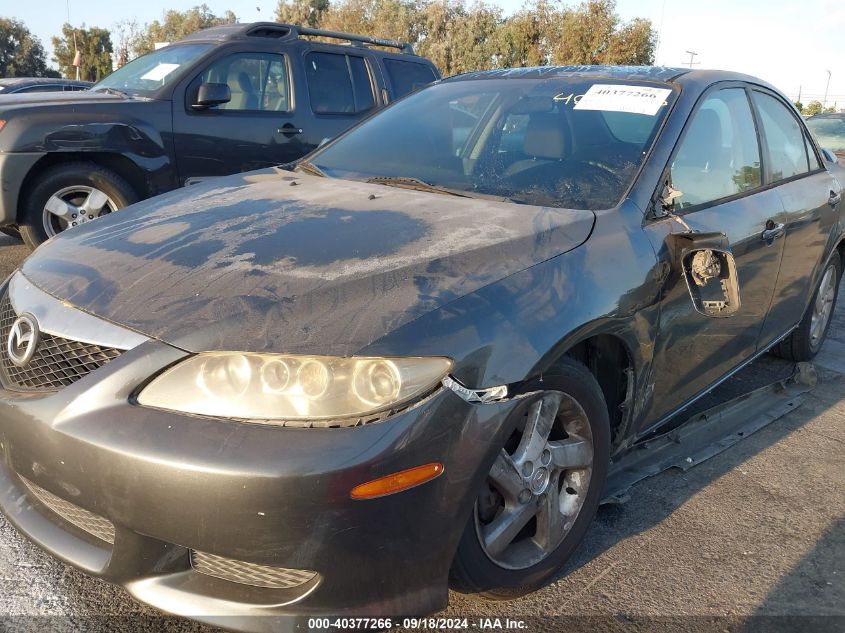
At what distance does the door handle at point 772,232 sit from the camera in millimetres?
3217

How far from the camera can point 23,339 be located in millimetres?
2021

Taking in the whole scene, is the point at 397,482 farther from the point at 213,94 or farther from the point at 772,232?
the point at 213,94

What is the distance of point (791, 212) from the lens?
354 centimetres

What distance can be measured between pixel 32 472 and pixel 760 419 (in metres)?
3.24

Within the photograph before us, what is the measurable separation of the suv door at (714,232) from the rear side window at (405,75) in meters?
4.32

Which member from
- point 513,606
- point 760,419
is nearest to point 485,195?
point 513,606

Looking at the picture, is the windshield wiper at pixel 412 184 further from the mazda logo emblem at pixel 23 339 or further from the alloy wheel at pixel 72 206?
the alloy wheel at pixel 72 206

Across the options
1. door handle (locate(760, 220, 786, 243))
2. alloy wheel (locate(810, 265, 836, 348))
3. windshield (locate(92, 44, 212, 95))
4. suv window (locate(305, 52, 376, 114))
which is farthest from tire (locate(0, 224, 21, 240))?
alloy wheel (locate(810, 265, 836, 348))

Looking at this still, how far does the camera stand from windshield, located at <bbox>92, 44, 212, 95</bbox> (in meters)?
5.96

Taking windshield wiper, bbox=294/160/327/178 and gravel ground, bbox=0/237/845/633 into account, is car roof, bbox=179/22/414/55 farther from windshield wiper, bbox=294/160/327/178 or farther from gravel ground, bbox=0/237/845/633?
gravel ground, bbox=0/237/845/633

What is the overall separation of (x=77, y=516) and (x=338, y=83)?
554 centimetres

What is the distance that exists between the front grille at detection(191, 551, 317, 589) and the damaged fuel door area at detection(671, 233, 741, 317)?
1666mm

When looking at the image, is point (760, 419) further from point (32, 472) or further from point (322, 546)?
point (32, 472)

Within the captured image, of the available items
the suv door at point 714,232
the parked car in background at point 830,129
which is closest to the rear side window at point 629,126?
the suv door at point 714,232
